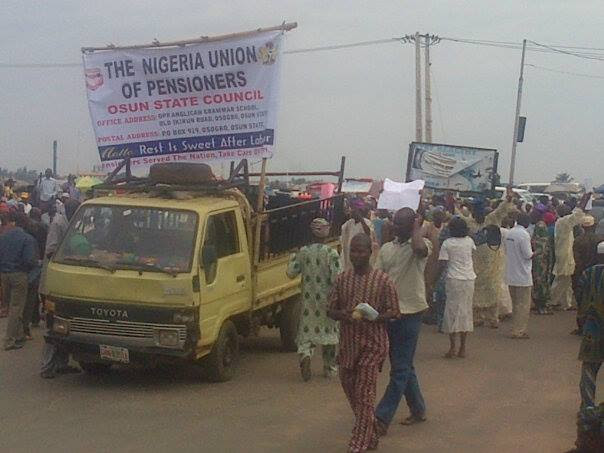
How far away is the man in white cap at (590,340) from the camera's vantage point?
598cm

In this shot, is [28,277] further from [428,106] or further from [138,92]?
[428,106]

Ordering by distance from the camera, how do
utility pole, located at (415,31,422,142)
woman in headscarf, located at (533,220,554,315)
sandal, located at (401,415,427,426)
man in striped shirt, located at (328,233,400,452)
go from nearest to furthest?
man in striped shirt, located at (328,233,400,452)
sandal, located at (401,415,427,426)
woman in headscarf, located at (533,220,554,315)
utility pole, located at (415,31,422,142)

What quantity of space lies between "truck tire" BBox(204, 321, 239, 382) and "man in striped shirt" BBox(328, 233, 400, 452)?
9.05 feet

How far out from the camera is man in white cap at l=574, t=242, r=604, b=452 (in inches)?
235

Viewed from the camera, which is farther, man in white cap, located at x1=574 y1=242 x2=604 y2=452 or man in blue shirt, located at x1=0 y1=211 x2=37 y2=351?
man in blue shirt, located at x1=0 y1=211 x2=37 y2=351

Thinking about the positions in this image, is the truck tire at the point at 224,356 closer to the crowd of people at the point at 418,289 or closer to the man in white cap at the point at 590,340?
the crowd of people at the point at 418,289

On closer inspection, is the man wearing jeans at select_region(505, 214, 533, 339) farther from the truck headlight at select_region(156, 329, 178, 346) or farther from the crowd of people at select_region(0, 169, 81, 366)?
the crowd of people at select_region(0, 169, 81, 366)

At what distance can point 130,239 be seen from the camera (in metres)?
8.77

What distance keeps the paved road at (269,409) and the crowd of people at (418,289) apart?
1.46ft

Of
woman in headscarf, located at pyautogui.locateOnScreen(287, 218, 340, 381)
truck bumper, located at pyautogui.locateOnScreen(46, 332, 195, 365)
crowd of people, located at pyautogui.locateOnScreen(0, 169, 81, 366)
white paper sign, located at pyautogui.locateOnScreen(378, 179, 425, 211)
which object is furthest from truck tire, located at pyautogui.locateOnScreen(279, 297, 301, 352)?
white paper sign, located at pyautogui.locateOnScreen(378, 179, 425, 211)

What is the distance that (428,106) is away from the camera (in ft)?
114

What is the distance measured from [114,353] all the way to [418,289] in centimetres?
313

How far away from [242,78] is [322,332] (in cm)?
317

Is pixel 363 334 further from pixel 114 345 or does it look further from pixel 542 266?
Result: pixel 542 266
